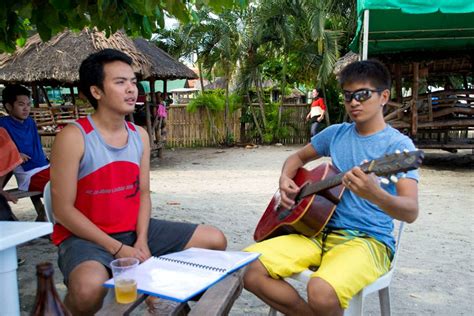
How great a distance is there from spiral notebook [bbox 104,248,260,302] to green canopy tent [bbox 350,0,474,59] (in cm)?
529

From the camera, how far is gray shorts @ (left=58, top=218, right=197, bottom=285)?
203 cm

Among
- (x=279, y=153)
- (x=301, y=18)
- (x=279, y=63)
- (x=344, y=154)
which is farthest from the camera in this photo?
(x=279, y=63)

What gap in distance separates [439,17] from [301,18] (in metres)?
6.48

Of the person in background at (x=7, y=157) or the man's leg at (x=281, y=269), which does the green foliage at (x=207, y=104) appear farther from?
the man's leg at (x=281, y=269)

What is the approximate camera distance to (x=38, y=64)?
10.2 meters

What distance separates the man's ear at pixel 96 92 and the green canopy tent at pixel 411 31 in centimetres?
489

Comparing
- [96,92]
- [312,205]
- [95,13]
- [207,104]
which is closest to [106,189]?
A: [96,92]

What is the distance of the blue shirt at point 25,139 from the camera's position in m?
4.49

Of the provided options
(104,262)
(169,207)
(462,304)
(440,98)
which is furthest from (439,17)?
(104,262)

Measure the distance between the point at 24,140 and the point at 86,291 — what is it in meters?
3.17

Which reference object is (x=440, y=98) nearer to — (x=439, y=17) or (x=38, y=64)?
(x=439, y=17)

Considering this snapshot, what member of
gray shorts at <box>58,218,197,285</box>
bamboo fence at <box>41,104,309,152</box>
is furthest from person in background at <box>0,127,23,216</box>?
bamboo fence at <box>41,104,309,152</box>

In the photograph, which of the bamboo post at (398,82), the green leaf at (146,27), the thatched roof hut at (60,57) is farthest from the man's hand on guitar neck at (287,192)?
the thatched roof hut at (60,57)

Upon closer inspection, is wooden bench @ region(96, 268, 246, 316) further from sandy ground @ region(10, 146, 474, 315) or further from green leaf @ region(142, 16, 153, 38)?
green leaf @ region(142, 16, 153, 38)
